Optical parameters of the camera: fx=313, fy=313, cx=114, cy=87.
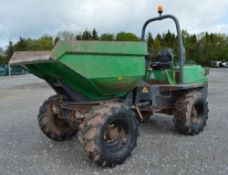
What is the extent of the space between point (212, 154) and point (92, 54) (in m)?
2.29

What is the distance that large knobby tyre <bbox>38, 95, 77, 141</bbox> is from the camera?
5.10 metres

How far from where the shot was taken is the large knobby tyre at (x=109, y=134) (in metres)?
3.96

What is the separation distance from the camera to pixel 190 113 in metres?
5.54

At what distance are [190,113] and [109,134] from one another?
1857mm

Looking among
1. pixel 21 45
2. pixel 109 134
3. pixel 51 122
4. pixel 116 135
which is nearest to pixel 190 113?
pixel 116 135

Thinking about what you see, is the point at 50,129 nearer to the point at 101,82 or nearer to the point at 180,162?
the point at 101,82

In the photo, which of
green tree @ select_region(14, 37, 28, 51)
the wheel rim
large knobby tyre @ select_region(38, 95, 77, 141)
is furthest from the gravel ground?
green tree @ select_region(14, 37, 28, 51)

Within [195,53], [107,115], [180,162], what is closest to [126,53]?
[107,115]

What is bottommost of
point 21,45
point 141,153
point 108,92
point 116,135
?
point 141,153

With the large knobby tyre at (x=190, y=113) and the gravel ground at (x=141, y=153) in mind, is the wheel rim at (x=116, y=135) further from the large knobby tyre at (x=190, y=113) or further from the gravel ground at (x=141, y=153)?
the large knobby tyre at (x=190, y=113)

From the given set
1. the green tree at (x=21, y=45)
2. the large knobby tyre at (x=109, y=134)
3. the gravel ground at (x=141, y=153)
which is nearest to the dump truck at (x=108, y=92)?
the large knobby tyre at (x=109, y=134)

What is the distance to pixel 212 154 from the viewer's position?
180 inches

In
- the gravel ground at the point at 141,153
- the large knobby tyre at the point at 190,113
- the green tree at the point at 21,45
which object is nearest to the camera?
the gravel ground at the point at 141,153

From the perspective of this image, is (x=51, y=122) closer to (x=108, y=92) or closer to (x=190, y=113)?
(x=108, y=92)
